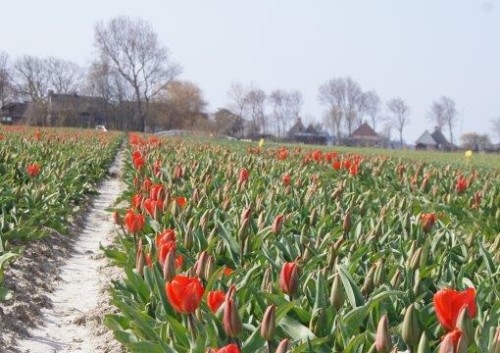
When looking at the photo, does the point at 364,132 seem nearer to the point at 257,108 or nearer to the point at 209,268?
the point at 257,108

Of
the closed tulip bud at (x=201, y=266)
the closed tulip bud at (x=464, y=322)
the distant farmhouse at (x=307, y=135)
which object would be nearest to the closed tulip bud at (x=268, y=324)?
the closed tulip bud at (x=464, y=322)

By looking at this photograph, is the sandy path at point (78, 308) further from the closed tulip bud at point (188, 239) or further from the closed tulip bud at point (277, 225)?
the closed tulip bud at point (277, 225)

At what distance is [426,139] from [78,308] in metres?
94.4

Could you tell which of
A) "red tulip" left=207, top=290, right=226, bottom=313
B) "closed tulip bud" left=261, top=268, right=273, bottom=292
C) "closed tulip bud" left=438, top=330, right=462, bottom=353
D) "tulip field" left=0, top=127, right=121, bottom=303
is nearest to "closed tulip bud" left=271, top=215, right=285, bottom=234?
"closed tulip bud" left=261, top=268, right=273, bottom=292

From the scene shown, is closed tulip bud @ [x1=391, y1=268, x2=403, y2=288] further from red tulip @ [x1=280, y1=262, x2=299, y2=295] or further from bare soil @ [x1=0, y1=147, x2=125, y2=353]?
bare soil @ [x1=0, y1=147, x2=125, y2=353]

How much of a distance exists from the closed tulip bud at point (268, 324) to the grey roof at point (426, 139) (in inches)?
3665

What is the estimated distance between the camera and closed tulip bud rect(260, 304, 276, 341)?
202 cm

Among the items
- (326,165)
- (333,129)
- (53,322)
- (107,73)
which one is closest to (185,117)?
(107,73)

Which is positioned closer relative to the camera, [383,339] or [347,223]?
[383,339]

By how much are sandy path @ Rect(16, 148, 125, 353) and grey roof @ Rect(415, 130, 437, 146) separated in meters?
89.7

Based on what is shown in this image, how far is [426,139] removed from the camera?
9512 centimetres

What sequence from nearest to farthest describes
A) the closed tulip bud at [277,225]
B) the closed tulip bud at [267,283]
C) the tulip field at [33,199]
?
the closed tulip bud at [267,283] < the closed tulip bud at [277,225] < the tulip field at [33,199]

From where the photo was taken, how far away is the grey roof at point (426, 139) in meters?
93.3

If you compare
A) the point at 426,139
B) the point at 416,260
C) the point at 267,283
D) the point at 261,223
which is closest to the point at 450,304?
the point at 267,283
